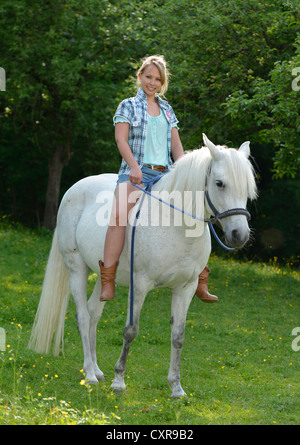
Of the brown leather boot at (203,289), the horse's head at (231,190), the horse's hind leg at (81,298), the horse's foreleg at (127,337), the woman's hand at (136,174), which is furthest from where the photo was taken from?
the horse's hind leg at (81,298)

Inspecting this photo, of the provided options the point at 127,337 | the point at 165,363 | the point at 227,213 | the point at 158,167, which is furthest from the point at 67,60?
the point at 227,213

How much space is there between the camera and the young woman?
17.0 ft

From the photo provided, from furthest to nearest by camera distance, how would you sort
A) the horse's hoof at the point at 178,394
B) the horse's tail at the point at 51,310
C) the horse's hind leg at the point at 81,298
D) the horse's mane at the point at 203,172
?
1. the horse's tail at the point at 51,310
2. the horse's hind leg at the point at 81,298
3. the horse's hoof at the point at 178,394
4. the horse's mane at the point at 203,172

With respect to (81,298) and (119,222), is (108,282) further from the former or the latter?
(81,298)

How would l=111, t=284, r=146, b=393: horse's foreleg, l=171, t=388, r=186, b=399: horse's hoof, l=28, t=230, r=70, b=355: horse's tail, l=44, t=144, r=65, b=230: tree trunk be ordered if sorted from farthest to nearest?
l=44, t=144, r=65, b=230: tree trunk → l=28, t=230, r=70, b=355: horse's tail → l=171, t=388, r=186, b=399: horse's hoof → l=111, t=284, r=146, b=393: horse's foreleg

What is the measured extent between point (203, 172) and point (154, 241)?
30.8 inches

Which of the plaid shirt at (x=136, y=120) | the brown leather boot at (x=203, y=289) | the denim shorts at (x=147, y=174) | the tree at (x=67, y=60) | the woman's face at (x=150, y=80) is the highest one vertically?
the tree at (x=67, y=60)

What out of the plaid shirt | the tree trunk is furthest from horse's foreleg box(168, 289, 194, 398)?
the tree trunk

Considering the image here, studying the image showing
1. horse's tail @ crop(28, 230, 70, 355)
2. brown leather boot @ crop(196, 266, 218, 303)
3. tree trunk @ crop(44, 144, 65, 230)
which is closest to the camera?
brown leather boot @ crop(196, 266, 218, 303)

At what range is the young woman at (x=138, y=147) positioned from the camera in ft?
17.0

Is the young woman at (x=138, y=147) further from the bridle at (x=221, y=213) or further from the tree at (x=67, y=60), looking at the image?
the tree at (x=67, y=60)

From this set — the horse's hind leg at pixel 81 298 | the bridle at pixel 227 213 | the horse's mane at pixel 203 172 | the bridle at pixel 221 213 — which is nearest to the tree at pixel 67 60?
the horse's hind leg at pixel 81 298

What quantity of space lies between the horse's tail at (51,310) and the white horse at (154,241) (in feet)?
0.03

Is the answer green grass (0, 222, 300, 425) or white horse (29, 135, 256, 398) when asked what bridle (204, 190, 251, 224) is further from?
green grass (0, 222, 300, 425)
